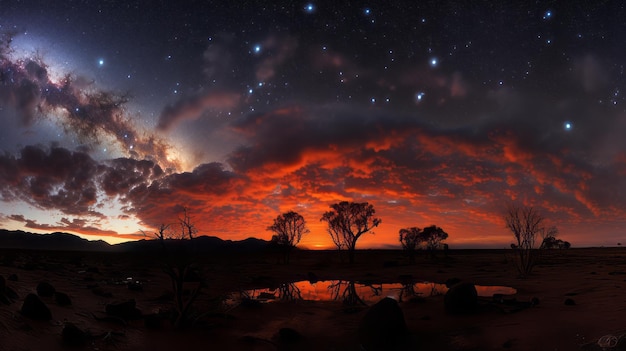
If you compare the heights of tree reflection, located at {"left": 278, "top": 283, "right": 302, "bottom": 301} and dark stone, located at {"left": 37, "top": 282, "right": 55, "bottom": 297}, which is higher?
dark stone, located at {"left": 37, "top": 282, "right": 55, "bottom": 297}

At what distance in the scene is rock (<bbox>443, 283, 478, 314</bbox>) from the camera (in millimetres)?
14322

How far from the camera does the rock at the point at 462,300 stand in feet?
47.0

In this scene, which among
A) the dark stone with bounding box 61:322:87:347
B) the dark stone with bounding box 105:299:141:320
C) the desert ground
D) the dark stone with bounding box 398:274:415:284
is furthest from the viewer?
the dark stone with bounding box 398:274:415:284

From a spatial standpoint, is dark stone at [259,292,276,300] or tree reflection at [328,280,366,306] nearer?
tree reflection at [328,280,366,306]

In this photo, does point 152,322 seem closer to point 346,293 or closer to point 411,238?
point 346,293

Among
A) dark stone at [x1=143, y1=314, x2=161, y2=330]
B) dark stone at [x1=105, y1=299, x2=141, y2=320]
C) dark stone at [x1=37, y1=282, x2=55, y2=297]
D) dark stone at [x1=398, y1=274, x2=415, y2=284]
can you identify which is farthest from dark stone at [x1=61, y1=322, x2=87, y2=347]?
dark stone at [x1=398, y1=274, x2=415, y2=284]

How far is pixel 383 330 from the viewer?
37.1 feet

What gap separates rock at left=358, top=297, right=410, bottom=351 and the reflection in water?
292 inches

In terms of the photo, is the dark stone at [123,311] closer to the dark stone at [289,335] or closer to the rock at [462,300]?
the dark stone at [289,335]

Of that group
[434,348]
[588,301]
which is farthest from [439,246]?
[434,348]

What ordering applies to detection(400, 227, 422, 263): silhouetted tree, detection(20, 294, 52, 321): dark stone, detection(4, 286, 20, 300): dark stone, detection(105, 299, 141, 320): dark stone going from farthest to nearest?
detection(400, 227, 422, 263): silhouetted tree, detection(105, 299, 141, 320): dark stone, detection(4, 286, 20, 300): dark stone, detection(20, 294, 52, 321): dark stone

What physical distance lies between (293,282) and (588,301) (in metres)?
21.3

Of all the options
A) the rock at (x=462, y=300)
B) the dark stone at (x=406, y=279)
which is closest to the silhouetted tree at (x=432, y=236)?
the dark stone at (x=406, y=279)

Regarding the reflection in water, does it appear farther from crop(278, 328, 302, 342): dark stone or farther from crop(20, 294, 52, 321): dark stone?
crop(20, 294, 52, 321): dark stone
